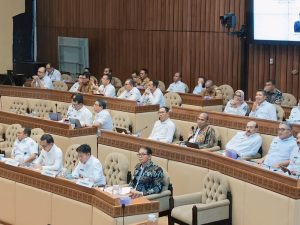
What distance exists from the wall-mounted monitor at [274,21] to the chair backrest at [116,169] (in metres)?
5.36

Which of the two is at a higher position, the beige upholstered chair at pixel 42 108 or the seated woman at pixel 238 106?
the seated woman at pixel 238 106

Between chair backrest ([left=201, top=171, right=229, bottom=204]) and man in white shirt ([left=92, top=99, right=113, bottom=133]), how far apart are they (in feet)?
11.2

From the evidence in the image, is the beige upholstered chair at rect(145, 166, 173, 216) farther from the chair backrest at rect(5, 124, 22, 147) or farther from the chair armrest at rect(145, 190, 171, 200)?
the chair backrest at rect(5, 124, 22, 147)

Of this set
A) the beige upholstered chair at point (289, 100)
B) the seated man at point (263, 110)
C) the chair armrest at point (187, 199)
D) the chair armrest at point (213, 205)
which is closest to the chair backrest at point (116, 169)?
the chair armrest at point (187, 199)

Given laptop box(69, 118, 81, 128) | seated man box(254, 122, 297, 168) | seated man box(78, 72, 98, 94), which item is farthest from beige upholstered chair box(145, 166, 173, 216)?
seated man box(78, 72, 98, 94)

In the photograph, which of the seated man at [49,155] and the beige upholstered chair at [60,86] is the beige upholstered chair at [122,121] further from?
the beige upholstered chair at [60,86]

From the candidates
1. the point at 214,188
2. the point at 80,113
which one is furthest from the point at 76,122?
the point at 214,188

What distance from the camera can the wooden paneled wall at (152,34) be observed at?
1548cm

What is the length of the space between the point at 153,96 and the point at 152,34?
14.0ft

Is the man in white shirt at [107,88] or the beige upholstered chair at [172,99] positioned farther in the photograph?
the man in white shirt at [107,88]

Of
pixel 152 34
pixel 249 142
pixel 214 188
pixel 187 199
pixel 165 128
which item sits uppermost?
pixel 152 34

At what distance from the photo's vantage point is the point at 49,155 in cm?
973

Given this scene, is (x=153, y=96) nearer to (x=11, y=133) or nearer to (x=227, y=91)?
(x=227, y=91)

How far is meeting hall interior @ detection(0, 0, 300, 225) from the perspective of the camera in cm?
793
